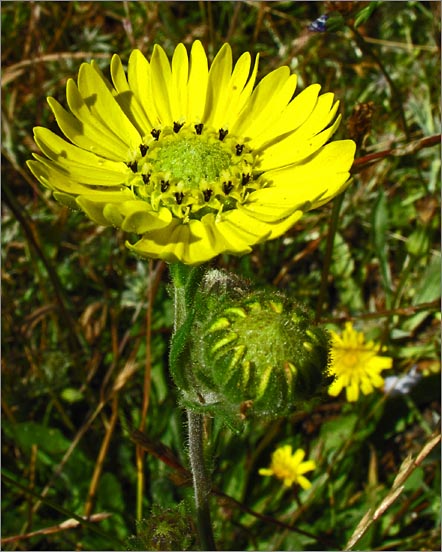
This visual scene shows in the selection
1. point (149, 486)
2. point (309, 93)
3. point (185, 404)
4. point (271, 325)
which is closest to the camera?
point (271, 325)

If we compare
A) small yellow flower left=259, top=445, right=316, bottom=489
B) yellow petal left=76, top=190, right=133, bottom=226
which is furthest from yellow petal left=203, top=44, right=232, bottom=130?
small yellow flower left=259, top=445, right=316, bottom=489

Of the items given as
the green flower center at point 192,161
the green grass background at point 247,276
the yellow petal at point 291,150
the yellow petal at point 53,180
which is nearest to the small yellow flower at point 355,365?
the green grass background at point 247,276

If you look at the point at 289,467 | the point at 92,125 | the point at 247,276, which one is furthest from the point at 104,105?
the point at 289,467

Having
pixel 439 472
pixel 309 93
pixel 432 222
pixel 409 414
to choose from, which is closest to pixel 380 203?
pixel 432 222

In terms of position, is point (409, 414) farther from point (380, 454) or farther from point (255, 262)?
point (255, 262)

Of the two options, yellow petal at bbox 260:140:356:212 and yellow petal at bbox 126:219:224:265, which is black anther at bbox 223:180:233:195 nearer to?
yellow petal at bbox 260:140:356:212

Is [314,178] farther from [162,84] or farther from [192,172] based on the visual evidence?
[162,84]
